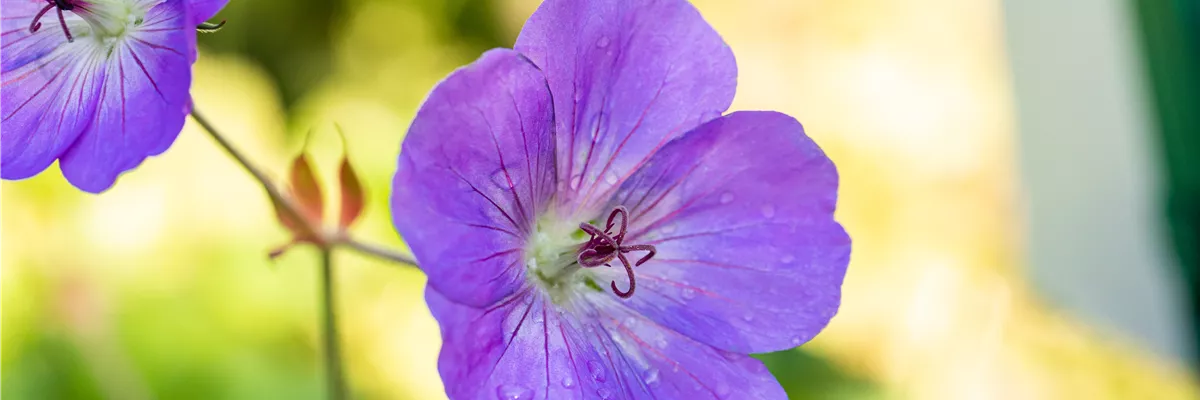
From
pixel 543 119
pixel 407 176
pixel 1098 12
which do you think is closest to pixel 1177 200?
pixel 1098 12

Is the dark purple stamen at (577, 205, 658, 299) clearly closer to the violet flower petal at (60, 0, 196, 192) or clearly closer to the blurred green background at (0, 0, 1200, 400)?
the violet flower petal at (60, 0, 196, 192)

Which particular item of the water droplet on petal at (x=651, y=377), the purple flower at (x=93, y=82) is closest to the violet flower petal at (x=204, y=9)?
the purple flower at (x=93, y=82)

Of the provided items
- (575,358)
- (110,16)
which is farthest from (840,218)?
(110,16)

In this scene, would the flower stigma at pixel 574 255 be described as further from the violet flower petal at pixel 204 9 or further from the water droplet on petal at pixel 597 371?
the violet flower petal at pixel 204 9


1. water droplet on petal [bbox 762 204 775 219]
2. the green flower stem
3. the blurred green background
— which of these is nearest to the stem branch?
the green flower stem

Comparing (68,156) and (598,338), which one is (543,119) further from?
(68,156)

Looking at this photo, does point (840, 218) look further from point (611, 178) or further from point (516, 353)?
point (516, 353)
